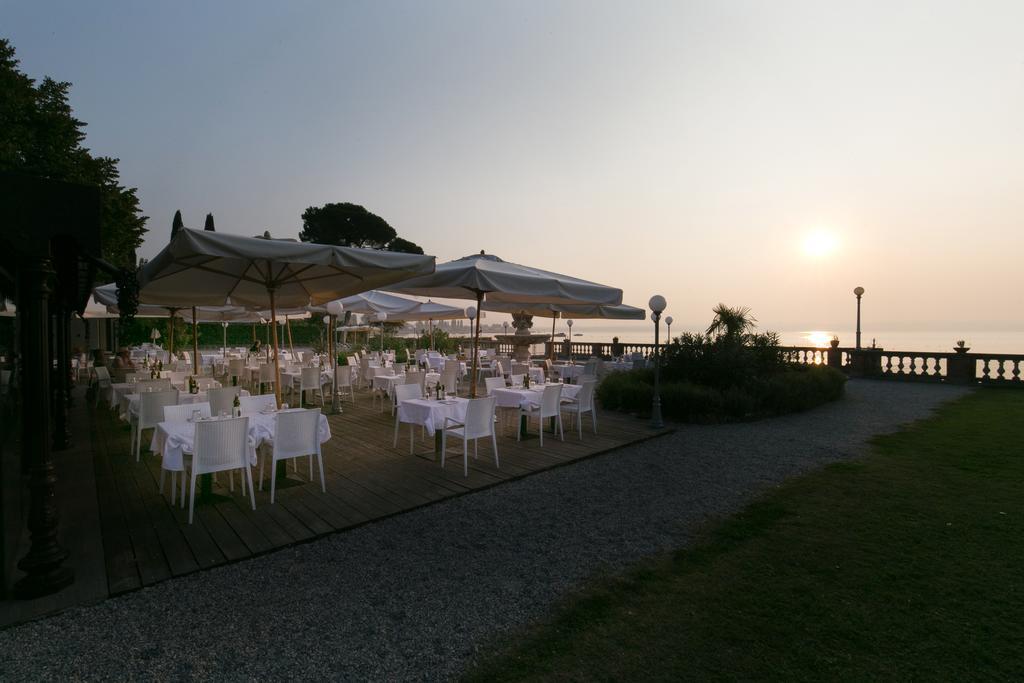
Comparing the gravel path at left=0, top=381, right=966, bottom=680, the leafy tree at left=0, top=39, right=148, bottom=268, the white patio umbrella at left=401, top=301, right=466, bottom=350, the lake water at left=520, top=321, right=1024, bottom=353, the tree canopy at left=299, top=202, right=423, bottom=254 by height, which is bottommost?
the gravel path at left=0, top=381, right=966, bottom=680

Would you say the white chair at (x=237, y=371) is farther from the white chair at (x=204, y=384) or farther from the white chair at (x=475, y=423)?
the white chair at (x=475, y=423)

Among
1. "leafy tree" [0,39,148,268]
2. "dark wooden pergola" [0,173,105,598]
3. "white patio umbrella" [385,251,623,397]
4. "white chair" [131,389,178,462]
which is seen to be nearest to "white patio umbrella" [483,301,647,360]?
"white patio umbrella" [385,251,623,397]

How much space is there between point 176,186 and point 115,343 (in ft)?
36.3

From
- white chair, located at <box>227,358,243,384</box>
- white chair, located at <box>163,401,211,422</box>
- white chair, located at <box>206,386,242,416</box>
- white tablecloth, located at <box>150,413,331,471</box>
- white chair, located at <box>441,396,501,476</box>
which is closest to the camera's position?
white tablecloth, located at <box>150,413,331,471</box>

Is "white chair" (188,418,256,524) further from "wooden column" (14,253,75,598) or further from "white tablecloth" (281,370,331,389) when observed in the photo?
"white tablecloth" (281,370,331,389)

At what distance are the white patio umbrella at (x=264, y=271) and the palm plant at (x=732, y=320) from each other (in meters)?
8.45

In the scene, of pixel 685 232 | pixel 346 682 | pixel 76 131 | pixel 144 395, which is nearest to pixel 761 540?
pixel 346 682

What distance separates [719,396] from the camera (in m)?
8.56

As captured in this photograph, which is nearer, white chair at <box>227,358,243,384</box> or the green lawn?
the green lawn

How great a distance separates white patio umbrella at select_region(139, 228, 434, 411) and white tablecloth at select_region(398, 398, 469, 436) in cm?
141

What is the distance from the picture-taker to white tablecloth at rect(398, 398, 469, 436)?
5461 millimetres

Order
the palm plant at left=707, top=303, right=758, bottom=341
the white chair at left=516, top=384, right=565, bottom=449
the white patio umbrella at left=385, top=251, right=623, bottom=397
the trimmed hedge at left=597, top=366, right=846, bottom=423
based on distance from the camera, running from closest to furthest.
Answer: the white patio umbrella at left=385, top=251, right=623, bottom=397, the white chair at left=516, top=384, right=565, bottom=449, the trimmed hedge at left=597, top=366, right=846, bottom=423, the palm plant at left=707, top=303, right=758, bottom=341

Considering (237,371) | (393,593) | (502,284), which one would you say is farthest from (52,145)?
(393,593)

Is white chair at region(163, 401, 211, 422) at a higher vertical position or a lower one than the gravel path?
higher
